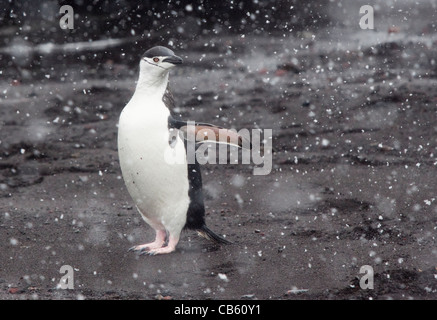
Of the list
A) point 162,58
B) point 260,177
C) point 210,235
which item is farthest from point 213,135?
point 260,177

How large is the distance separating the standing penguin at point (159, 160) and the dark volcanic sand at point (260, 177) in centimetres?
18

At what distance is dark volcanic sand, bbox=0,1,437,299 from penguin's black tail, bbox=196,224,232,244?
0.06m

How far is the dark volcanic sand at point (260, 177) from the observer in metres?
3.58

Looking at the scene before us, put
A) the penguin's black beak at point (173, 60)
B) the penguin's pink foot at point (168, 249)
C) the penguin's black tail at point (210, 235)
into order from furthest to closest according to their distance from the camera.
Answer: the penguin's black tail at point (210, 235), the penguin's pink foot at point (168, 249), the penguin's black beak at point (173, 60)

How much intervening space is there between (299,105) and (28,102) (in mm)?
Answer: 2562

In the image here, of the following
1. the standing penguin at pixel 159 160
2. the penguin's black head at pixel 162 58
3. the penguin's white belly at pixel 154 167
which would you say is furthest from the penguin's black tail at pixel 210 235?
the penguin's black head at pixel 162 58

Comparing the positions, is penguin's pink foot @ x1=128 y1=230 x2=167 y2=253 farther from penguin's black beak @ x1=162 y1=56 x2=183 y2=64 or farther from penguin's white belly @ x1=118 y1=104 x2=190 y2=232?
penguin's black beak @ x1=162 y1=56 x2=183 y2=64

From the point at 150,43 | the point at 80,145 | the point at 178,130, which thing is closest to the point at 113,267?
the point at 178,130

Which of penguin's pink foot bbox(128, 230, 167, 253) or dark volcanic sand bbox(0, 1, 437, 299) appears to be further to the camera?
penguin's pink foot bbox(128, 230, 167, 253)

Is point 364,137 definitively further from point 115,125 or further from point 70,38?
point 70,38

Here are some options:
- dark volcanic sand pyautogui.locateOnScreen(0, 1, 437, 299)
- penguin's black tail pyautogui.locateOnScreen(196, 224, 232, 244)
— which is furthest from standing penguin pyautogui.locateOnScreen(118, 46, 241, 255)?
dark volcanic sand pyautogui.locateOnScreen(0, 1, 437, 299)

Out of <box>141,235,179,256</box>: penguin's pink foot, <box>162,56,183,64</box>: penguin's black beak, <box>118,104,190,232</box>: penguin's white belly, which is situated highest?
<box>162,56,183,64</box>: penguin's black beak

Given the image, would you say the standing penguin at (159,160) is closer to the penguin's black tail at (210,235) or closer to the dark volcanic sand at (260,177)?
the penguin's black tail at (210,235)

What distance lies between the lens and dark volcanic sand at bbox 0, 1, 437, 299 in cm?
358
